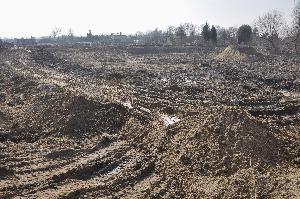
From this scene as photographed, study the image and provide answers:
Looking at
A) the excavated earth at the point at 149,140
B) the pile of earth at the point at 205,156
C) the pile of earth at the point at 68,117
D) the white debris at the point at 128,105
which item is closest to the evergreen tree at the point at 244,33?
the excavated earth at the point at 149,140

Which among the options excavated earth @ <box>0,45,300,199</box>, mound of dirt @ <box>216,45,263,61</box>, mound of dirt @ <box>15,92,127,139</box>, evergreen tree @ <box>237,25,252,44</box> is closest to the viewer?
excavated earth @ <box>0,45,300,199</box>

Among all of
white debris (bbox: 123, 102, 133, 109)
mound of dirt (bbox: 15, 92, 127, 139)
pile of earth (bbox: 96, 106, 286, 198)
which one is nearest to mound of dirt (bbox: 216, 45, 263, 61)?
white debris (bbox: 123, 102, 133, 109)

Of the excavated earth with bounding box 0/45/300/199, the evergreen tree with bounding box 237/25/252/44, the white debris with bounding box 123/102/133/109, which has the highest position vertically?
the evergreen tree with bounding box 237/25/252/44

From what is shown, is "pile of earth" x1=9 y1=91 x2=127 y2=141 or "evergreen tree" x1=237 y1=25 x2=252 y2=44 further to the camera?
"evergreen tree" x1=237 y1=25 x2=252 y2=44

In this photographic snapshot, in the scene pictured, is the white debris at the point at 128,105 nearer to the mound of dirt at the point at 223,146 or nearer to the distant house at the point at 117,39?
the mound of dirt at the point at 223,146

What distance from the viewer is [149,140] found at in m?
15.8

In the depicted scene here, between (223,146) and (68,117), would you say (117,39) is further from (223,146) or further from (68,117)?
(223,146)

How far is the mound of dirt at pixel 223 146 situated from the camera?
13055 mm

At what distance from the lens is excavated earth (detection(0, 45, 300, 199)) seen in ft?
40.2

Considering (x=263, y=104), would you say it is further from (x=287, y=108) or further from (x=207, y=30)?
(x=207, y=30)

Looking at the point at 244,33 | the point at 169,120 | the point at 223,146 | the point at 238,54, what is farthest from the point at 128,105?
the point at 244,33

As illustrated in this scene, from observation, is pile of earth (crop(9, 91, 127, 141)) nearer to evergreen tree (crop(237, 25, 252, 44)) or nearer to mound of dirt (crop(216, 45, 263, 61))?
mound of dirt (crop(216, 45, 263, 61))

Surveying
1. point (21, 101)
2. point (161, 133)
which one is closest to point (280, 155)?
point (161, 133)

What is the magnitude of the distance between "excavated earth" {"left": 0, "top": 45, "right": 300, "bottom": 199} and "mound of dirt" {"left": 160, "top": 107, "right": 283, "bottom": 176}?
0.03 m
